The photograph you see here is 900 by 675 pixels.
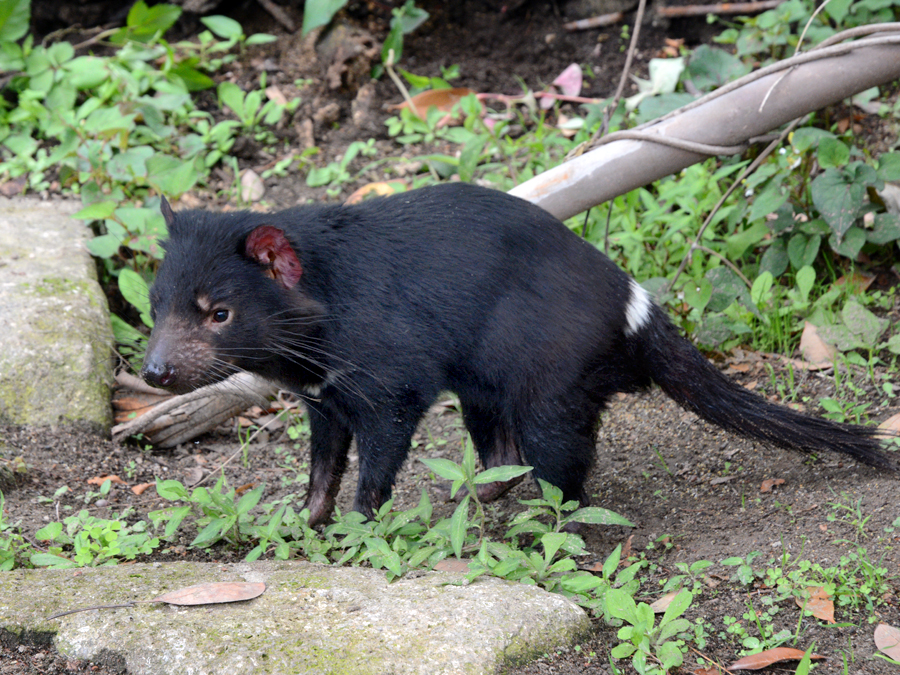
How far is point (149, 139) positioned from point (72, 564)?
351 cm

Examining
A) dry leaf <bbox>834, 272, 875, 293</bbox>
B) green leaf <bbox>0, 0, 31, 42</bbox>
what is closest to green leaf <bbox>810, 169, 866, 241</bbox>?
dry leaf <bbox>834, 272, 875, 293</bbox>

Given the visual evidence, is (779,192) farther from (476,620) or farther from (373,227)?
(476,620)

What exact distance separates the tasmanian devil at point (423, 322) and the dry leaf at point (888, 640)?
80cm

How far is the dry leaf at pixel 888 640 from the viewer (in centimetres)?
220

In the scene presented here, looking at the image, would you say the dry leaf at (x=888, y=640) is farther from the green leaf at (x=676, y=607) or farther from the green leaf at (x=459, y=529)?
the green leaf at (x=459, y=529)

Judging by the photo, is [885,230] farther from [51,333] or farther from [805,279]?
[51,333]

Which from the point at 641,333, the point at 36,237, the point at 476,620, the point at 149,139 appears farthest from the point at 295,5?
the point at 476,620

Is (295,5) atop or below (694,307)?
atop

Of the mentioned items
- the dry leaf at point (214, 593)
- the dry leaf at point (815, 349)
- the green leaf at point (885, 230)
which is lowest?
the dry leaf at point (815, 349)

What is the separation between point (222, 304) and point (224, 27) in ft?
13.6

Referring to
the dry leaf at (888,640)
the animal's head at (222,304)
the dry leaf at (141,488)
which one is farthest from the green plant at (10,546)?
the dry leaf at (888,640)

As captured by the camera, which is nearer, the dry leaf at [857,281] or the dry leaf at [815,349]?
the dry leaf at [815,349]

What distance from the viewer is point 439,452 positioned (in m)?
4.04

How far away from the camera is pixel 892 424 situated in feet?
10.8
